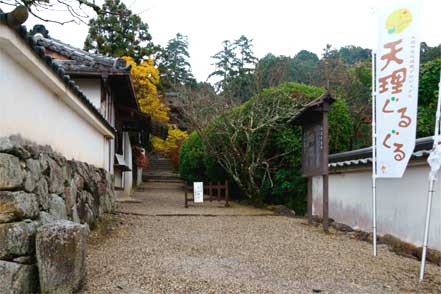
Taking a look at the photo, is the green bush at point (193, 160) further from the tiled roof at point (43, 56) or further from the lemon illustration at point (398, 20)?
the lemon illustration at point (398, 20)

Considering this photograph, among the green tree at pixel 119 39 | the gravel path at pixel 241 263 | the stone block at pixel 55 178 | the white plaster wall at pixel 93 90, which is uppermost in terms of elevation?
the green tree at pixel 119 39

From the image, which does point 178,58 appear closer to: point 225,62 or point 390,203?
point 225,62

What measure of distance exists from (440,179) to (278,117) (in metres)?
6.63

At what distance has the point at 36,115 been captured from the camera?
14.7 feet

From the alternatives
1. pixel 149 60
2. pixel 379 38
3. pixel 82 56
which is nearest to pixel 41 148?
pixel 379 38

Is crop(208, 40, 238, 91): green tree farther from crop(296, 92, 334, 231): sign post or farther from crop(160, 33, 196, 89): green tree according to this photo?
crop(296, 92, 334, 231): sign post

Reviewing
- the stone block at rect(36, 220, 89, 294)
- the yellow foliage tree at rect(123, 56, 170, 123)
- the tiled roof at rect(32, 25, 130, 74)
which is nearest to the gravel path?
the stone block at rect(36, 220, 89, 294)

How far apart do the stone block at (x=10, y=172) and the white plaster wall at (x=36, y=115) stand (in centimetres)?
29

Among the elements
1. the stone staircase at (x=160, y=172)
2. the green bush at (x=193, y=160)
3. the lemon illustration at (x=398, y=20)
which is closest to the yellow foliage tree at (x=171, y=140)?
the stone staircase at (x=160, y=172)

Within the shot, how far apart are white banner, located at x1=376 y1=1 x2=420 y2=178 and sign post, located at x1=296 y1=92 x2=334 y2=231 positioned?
6.55 feet

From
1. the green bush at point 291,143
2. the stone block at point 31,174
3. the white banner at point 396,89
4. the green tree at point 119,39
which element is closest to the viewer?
the stone block at point 31,174

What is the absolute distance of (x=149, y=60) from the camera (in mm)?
21062

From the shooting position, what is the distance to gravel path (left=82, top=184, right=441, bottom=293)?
4.03 m

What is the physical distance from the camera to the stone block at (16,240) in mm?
3167
